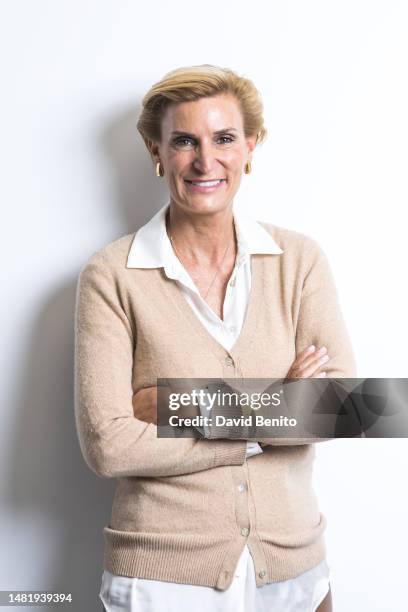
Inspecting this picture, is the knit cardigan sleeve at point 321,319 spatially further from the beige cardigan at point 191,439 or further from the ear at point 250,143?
the ear at point 250,143

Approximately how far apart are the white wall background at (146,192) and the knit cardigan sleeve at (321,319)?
8.7 inches

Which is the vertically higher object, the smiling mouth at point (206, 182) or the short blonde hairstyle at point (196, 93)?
the short blonde hairstyle at point (196, 93)

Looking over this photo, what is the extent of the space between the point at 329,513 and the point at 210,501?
0.56 meters

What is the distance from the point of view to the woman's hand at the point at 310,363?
1820 mm

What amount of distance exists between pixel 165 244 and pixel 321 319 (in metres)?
0.41

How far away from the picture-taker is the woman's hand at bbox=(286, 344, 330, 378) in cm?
182

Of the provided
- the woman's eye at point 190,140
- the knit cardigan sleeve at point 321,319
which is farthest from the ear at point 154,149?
the knit cardigan sleeve at point 321,319

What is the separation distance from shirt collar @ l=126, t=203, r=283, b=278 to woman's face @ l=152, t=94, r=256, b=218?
4.0 inches

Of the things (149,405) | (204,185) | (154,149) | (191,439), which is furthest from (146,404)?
(154,149)

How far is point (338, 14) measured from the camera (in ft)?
7.09

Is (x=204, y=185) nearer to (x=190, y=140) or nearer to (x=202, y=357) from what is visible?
(x=190, y=140)

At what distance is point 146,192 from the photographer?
7.03 ft

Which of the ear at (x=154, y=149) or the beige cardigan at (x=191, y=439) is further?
the ear at (x=154, y=149)

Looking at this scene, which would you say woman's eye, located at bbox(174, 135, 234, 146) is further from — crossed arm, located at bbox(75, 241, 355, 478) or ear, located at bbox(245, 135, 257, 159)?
crossed arm, located at bbox(75, 241, 355, 478)
